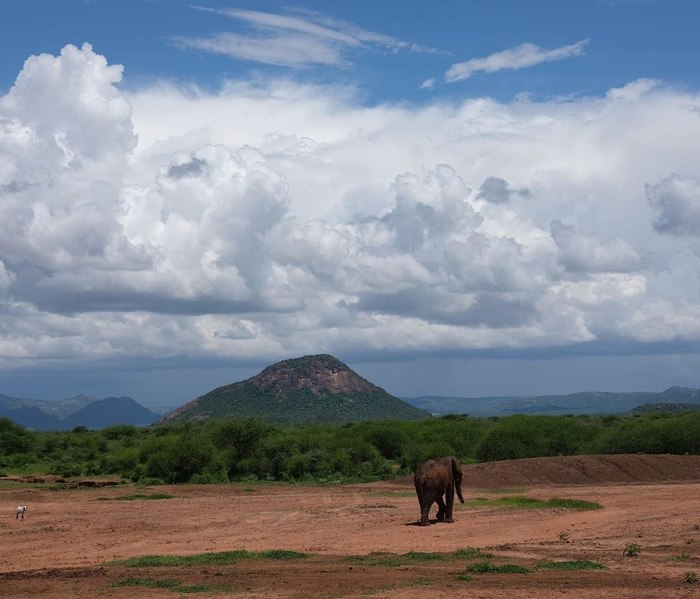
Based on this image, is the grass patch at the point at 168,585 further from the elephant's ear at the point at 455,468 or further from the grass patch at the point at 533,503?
the grass patch at the point at 533,503

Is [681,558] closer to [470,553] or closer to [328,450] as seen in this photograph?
[470,553]

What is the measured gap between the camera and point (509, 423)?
6122 centimetres

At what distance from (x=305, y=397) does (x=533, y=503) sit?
13366 cm

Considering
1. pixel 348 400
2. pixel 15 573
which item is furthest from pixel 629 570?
pixel 348 400

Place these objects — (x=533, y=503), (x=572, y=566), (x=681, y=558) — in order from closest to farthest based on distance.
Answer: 1. (x=572, y=566)
2. (x=681, y=558)
3. (x=533, y=503)

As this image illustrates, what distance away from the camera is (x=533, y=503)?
3588 cm

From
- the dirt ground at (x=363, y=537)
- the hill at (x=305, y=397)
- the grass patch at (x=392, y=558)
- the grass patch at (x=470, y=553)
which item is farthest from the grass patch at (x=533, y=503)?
the hill at (x=305, y=397)

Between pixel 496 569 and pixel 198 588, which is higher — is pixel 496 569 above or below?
below

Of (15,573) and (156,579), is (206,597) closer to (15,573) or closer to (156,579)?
(156,579)

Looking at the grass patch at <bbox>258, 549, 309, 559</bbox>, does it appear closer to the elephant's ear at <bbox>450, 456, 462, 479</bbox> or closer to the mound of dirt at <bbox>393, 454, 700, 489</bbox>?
the elephant's ear at <bbox>450, 456, 462, 479</bbox>

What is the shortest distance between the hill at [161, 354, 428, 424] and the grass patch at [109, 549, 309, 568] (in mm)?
131194

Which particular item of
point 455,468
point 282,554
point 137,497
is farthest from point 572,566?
point 137,497

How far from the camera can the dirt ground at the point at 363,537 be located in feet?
61.0

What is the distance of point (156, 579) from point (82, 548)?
7.31 meters
